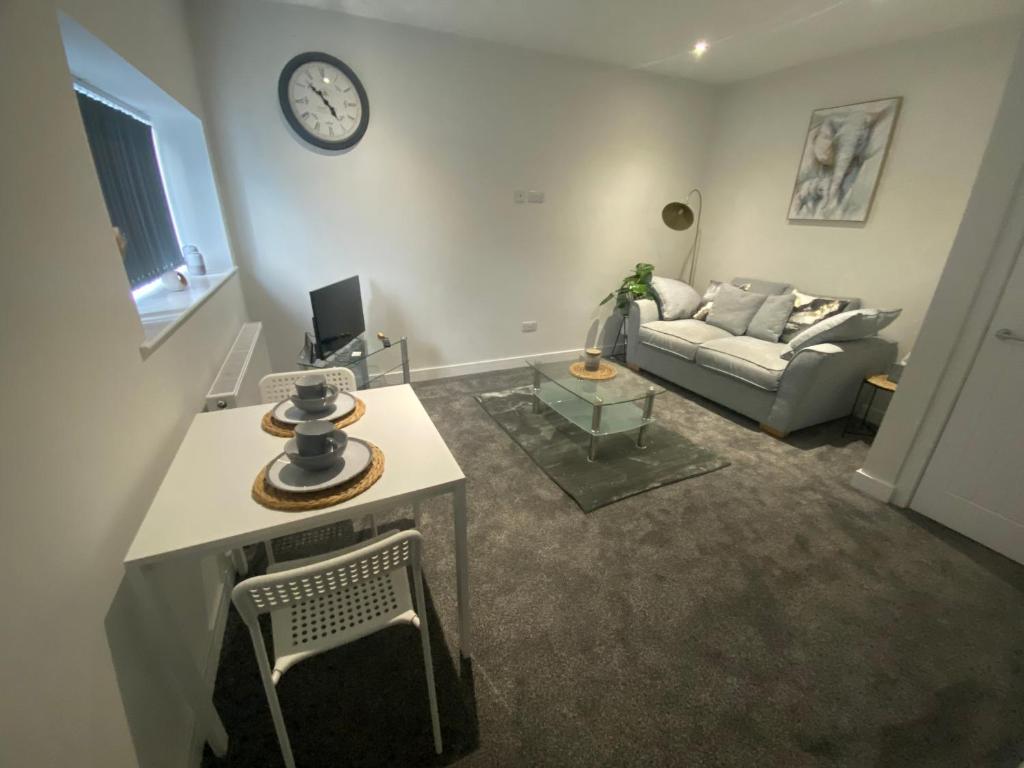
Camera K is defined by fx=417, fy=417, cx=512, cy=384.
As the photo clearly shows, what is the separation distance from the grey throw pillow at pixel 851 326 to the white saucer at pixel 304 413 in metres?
2.71

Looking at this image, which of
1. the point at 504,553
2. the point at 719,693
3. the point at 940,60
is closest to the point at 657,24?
the point at 940,60

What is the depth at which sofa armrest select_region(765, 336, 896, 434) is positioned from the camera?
2553 millimetres

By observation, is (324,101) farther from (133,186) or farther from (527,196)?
(527,196)

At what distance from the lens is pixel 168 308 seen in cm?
162

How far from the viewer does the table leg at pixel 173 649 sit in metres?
0.86

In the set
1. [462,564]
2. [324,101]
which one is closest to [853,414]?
[462,564]

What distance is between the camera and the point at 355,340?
2.81 metres

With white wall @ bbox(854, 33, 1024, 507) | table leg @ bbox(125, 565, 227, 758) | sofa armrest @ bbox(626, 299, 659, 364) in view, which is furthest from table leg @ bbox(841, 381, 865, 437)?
table leg @ bbox(125, 565, 227, 758)

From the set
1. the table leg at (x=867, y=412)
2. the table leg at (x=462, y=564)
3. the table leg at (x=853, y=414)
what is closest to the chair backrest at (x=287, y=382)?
the table leg at (x=462, y=564)

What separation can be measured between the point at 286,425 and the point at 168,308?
0.79 m

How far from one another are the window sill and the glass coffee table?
6.30 feet

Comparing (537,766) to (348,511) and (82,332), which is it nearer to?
(348,511)

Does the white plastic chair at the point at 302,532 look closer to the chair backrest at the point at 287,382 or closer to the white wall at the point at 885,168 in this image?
the chair backrest at the point at 287,382

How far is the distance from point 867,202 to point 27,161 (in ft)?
13.7
